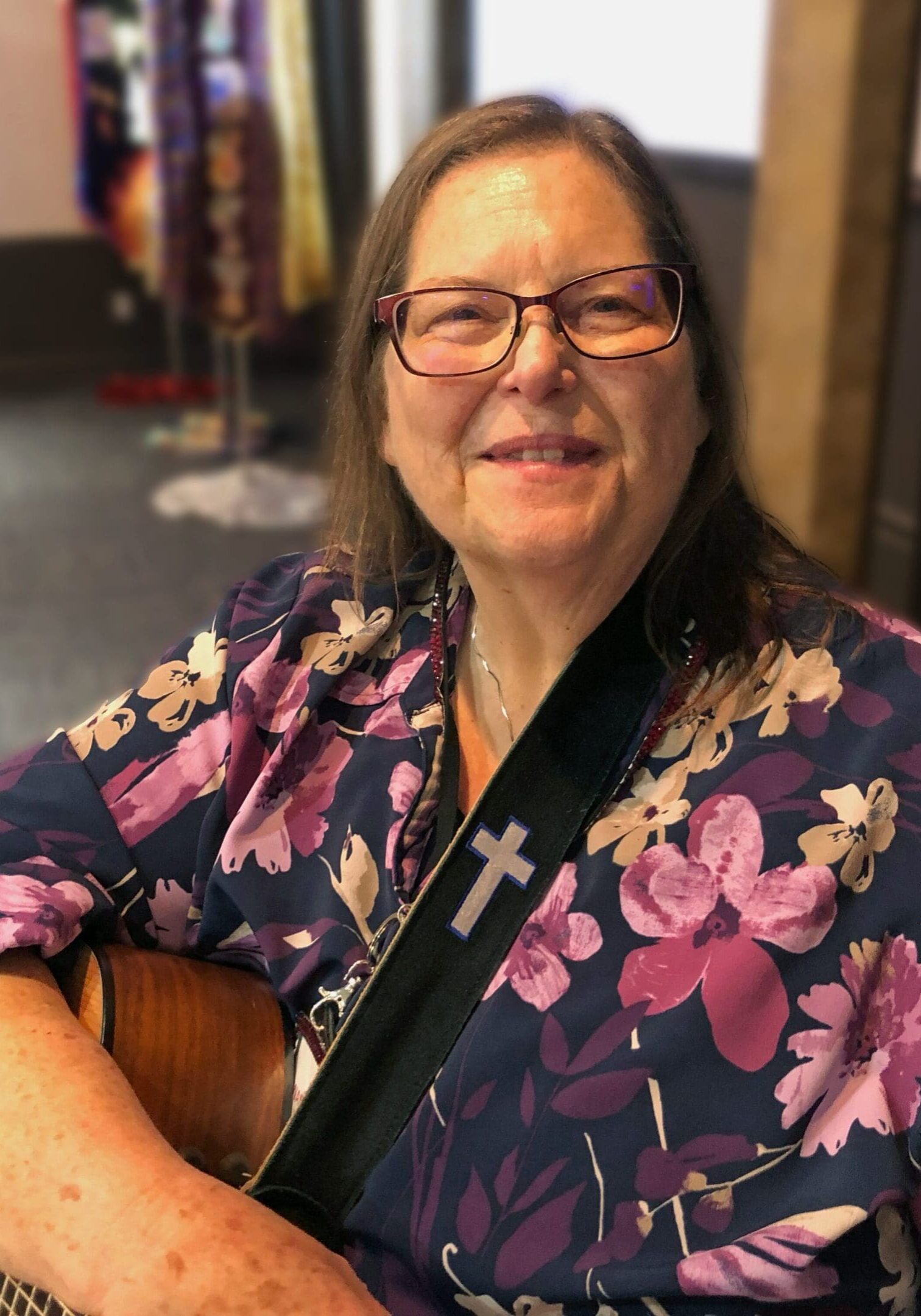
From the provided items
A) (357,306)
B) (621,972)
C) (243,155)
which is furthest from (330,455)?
(243,155)

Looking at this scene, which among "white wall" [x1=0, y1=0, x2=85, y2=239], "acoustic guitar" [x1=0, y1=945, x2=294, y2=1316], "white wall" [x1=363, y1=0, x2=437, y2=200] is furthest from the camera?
"white wall" [x1=0, y1=0, x2=85, y2=239]

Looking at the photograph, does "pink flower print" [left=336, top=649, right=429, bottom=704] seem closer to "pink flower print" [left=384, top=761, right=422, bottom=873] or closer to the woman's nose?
"pink flower print" [left=384, top=761, right=422, bottom=873]

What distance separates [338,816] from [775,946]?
1.31 ft

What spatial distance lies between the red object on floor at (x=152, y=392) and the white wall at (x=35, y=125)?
0.78 meters

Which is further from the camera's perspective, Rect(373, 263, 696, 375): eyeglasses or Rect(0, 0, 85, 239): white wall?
Rect(0, 0, 85, 239): white wall

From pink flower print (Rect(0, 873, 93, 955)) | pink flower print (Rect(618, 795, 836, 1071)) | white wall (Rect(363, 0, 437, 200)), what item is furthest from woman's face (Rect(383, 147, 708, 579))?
white wall (Rect(363, 0, 437, 200))

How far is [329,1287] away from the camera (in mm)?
863

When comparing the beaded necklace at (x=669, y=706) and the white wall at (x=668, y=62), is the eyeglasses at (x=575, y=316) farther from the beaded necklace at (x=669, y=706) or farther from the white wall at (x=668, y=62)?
the white wall at (x=668, y=62)

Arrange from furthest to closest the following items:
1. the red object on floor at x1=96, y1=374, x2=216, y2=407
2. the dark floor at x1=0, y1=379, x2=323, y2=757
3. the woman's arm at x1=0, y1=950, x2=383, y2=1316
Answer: the red object on floor at x1=96, y1=374, x2=216, y2=407
the dark floor at x1=0, y1=379, x2=323, y2=757
the woman's arm at x1=0, y1=950, x2=383, y2=1316

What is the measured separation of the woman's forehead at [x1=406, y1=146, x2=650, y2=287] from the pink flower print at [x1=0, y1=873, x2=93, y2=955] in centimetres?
60

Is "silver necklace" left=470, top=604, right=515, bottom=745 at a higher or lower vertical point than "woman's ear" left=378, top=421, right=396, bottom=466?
lower

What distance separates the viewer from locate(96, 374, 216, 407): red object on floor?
5969 mm

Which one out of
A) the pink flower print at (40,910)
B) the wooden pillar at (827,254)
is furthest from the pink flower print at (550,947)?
the wooden pillar at (827,254)

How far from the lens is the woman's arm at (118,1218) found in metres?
0.86
